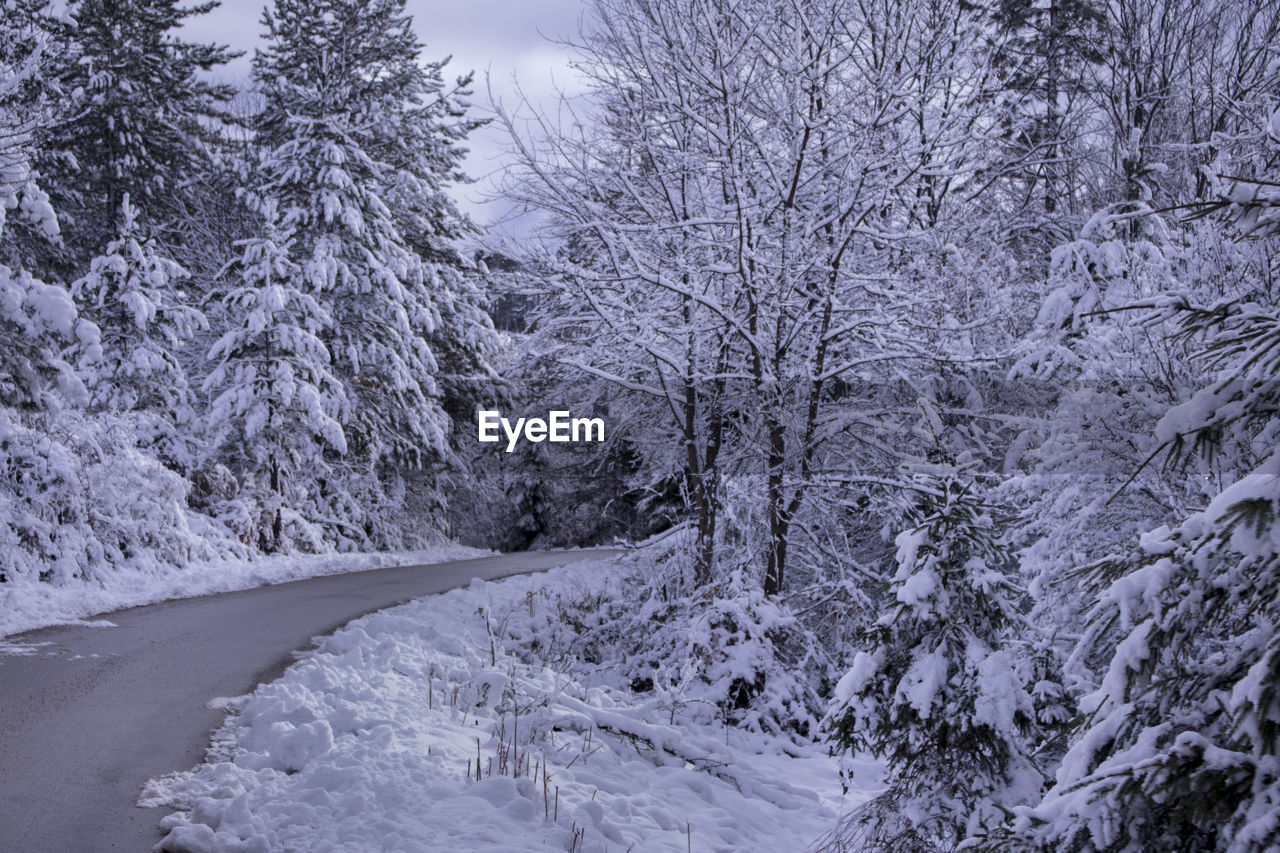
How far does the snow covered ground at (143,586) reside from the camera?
31.4ft

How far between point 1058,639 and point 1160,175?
9600 mm

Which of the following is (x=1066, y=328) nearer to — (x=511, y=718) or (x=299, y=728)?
(x=511, y=718)

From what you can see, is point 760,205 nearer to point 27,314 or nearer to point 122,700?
point 122,700

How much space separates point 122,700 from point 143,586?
639cm

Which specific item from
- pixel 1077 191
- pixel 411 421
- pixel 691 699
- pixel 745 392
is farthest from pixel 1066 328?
pixel 411 421

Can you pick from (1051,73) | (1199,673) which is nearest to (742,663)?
(1199,673)

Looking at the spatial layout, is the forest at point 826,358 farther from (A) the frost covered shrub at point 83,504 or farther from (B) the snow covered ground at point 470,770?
(B) the snow covered ground at point 470,770

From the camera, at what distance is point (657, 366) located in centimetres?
1021

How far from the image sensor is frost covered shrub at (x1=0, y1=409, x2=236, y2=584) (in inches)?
459

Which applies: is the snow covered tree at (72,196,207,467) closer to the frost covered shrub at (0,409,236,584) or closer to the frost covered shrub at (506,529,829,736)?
the frost covered shrub at (0,409,236,584)

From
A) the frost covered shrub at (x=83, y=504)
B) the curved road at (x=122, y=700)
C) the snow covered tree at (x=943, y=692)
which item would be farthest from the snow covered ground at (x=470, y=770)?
the frost covered shrub at (x=83, y=504)

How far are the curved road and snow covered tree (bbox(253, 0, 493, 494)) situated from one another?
10.9 m

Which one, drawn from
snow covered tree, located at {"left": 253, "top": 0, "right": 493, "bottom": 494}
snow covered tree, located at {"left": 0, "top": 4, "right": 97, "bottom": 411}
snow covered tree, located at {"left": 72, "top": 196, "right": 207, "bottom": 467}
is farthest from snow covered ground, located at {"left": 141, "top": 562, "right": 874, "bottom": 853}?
snow covered tree, located at {"left": 253, "top": 0, "right": 493, "bottom": 494}

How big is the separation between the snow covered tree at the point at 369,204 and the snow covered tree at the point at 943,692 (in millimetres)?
17739
